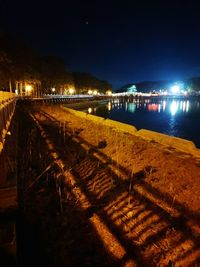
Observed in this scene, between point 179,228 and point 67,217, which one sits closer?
point 179,228

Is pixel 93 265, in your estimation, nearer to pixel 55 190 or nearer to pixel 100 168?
pixel 55 190

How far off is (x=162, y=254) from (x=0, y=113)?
5445 millimetres

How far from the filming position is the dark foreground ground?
17.6ft

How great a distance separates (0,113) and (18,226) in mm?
3163

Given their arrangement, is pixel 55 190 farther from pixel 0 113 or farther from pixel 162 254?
pixel 162 254

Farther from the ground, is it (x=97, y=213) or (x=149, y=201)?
(x=149, y=201)

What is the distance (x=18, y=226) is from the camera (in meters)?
6.65

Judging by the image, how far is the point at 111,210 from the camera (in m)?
6.87

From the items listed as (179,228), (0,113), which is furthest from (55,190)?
(179,228)

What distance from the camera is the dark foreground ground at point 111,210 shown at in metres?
5.35

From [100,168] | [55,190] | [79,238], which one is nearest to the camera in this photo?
[79,238]

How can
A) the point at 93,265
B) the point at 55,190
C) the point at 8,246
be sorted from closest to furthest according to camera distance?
the point at 8,246 < the point at 93,265 < the point at 55,190

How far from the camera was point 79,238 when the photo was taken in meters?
6.08

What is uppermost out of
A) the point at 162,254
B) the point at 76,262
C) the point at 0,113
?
the point at 0,113
